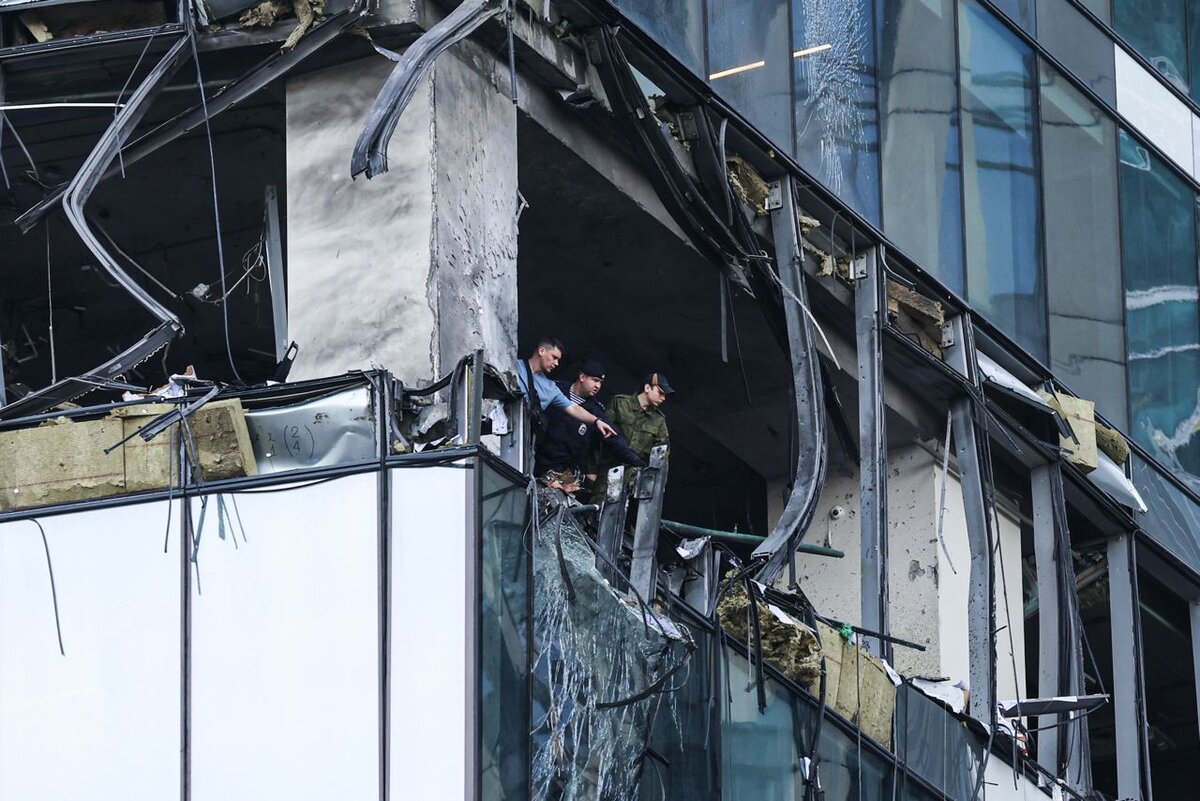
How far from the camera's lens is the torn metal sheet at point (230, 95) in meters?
18.5

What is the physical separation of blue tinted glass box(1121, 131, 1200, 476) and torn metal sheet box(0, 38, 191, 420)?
1281 cm

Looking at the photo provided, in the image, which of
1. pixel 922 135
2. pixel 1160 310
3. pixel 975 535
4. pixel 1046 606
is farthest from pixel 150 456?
pixel 1160 310

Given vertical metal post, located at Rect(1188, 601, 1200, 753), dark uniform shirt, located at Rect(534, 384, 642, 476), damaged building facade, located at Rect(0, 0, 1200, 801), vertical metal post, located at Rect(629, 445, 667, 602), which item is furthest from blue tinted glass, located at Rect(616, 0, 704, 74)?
vertical metal post, located at Rect(1188, 601, 1200, 753)

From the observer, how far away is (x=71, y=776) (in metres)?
16.4

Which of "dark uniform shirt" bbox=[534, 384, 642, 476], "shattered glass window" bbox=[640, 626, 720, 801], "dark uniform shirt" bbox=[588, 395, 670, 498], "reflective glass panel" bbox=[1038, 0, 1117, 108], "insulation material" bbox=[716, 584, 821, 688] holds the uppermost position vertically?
"reflective glass panel" bbox=[1038, 0, 1117, 108]

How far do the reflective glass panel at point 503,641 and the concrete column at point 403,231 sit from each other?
5.36 feet

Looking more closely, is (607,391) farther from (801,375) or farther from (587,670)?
(587,670)

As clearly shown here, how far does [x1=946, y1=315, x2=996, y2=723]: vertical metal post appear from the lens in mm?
23625

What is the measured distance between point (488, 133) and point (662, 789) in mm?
4800

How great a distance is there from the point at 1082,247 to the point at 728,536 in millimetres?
8418

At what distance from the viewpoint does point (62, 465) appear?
17000 mm

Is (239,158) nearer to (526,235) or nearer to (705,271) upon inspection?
(526,235)

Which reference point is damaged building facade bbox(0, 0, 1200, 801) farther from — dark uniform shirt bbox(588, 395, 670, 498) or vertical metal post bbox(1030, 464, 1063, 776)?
dark uniform shirt bbox(588, 395, 670, 498)

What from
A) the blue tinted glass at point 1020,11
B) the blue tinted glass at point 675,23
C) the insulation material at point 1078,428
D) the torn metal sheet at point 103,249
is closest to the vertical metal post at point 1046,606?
the insulation material at point 1078,428
